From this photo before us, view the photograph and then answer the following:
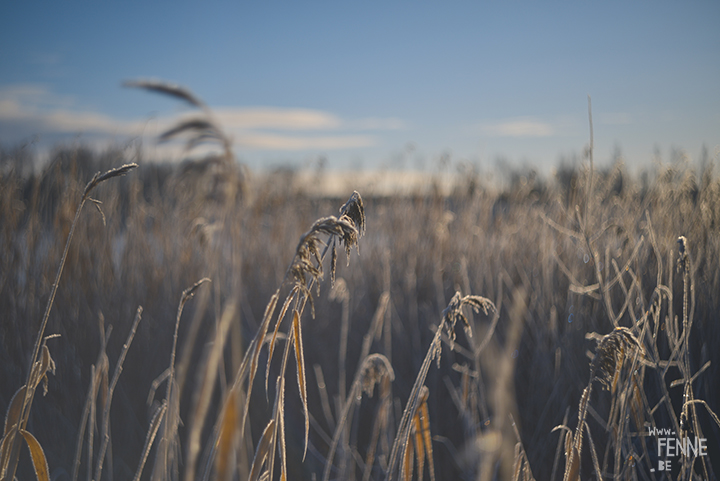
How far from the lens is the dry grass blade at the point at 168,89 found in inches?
30.7

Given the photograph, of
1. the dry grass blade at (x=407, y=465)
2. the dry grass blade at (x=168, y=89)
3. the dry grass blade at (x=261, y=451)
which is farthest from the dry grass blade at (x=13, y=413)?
the dry grass blade at (x=407, y=465)

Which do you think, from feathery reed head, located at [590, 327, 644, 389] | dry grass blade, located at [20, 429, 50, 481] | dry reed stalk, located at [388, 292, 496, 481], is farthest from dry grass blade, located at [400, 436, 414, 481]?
dry grass blade, located at [20, 429, 50, 481]

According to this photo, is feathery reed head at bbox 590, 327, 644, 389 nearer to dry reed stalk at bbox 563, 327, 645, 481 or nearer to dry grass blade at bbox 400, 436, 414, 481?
dry reed stalk at bbox 563, 327, 645, 481

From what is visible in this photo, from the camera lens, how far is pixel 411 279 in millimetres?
2912

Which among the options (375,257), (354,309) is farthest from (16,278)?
(375,257)

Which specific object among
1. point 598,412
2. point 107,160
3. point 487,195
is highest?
point 107,160

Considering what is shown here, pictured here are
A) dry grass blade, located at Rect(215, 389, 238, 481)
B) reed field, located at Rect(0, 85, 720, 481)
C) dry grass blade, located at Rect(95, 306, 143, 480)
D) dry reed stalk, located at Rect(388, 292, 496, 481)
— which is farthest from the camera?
reed field, located at Rect(0, 85, 720, 481)

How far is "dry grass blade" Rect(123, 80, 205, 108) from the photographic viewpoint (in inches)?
30.7

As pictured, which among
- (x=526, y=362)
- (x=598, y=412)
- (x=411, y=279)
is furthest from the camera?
(x=411, y=279)

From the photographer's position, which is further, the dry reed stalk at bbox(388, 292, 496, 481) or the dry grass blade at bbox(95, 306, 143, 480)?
the dry grass blade at bbox(95, 306, 143, 480)

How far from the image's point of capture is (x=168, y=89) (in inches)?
31.9

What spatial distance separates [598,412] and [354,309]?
1478 millimetres

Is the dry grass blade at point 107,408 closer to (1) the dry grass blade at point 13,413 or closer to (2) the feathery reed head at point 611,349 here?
(1) the dry grass blade at point 13,413

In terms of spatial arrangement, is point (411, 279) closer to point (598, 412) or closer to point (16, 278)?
point (598, 412)
